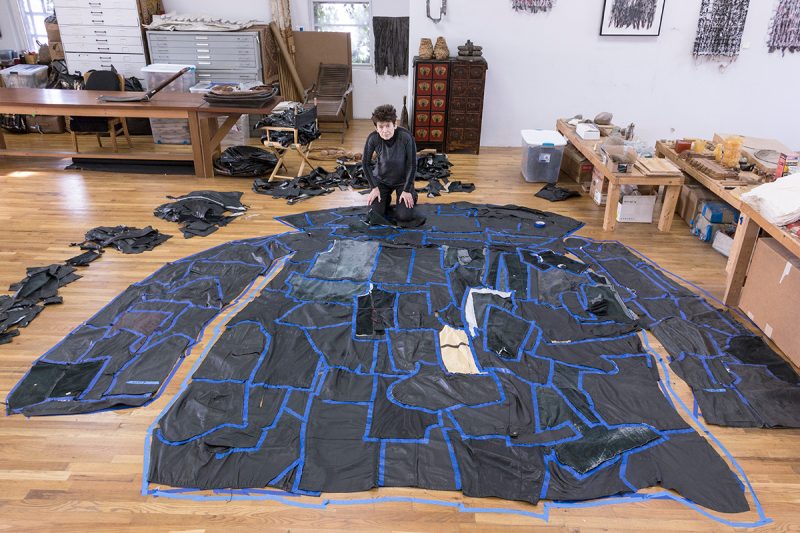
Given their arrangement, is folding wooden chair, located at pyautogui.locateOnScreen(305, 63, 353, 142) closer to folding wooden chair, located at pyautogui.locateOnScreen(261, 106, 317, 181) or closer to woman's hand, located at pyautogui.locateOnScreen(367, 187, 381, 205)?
folding wooden chair, located at pyautogui.locateOnScreen(261, 106, 317, 181)

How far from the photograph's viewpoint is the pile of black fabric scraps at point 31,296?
3.79m

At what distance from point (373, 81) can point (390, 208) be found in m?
4.24

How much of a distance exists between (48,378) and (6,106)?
4421mm

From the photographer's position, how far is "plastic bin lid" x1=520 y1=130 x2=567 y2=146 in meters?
6.30

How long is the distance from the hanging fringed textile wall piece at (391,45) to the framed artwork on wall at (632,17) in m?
2.90

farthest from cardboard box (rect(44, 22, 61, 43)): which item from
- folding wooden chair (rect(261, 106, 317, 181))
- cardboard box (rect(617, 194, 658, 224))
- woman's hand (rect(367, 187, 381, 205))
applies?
cardboard box (rect(617, 194, 658, 224))

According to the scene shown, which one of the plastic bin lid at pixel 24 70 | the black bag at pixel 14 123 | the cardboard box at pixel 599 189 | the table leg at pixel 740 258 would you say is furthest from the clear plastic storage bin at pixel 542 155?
the black bag at pixel 14 123

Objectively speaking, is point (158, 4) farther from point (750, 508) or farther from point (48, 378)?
point (750, 508)

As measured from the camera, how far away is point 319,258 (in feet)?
15.3

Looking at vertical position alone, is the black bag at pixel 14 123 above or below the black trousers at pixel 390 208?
above

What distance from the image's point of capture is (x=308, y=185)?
630 cm

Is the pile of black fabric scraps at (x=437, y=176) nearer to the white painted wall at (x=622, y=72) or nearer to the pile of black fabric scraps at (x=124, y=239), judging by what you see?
the white painted wall at (x=622, y=72)

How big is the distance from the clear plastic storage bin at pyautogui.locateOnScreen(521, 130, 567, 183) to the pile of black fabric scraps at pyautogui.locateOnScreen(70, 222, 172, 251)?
3839mm

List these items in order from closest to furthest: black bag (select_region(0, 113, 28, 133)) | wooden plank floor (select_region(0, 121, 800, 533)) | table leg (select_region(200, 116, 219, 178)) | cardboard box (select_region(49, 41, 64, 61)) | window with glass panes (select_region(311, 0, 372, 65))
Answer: wooden plank floor (select_region(0, 121, 800, 533)), table leg (select_region(200, 116, 219, 178)), black bag (select_region(0, 113, 28, 133)), cardboard box (select_region(49, 41, 64, 61)), window with glass panes (select_region(311, 0, 372, 65))
